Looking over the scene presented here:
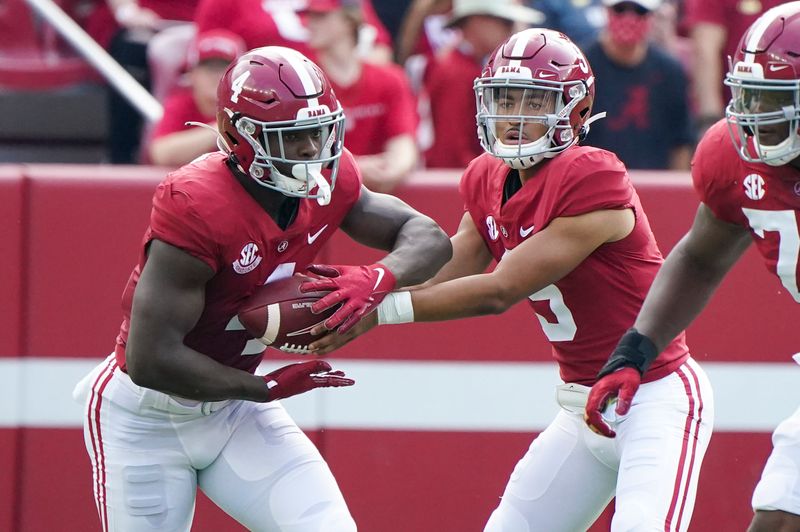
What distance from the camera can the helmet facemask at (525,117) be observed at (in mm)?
3566

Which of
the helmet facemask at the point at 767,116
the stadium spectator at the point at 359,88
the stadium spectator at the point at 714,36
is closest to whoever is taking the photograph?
the helmet facemask at the point at 767,116

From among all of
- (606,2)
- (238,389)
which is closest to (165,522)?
(238,389)

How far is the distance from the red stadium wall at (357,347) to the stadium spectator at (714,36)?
1058 mm

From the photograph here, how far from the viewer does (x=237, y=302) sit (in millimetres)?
3535

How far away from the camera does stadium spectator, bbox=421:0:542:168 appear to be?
18.1 ft

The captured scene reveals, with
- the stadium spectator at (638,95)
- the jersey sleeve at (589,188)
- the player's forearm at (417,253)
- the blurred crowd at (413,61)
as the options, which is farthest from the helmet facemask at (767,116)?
the stadium spectator at (638,95)

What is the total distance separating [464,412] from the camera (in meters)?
4.71

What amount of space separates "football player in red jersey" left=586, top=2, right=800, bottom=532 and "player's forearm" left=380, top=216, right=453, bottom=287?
544 millimetres

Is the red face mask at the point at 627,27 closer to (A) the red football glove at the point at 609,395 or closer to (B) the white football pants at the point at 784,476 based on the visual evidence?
(A) the red football glove at the point at 609,395

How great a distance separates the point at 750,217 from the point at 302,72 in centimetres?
124

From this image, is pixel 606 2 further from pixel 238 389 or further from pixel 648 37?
pixel 238 389

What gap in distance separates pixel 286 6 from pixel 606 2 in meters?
1.31

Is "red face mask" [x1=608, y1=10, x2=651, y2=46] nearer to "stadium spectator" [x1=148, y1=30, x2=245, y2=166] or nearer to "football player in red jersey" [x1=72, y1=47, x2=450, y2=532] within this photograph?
"stadium spectator" [x1=148, y1=30, x2=245, y2=166]

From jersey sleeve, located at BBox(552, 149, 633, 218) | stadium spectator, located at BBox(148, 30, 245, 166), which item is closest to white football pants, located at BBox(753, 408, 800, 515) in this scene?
jersey sleeve, located at BBox(552, 149, 633, 218)
